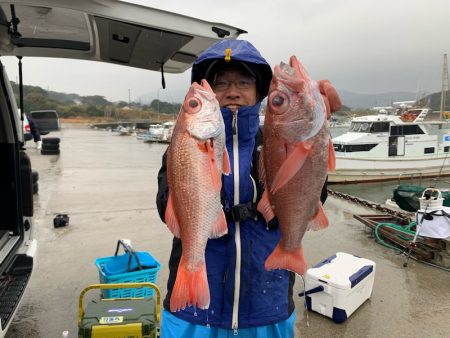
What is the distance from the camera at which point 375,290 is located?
4668 millimetres

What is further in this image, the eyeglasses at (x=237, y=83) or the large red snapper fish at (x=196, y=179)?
the eyeglasses at (x=237, y=83)

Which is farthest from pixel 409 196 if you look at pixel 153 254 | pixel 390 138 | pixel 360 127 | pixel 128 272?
pixel 390 138

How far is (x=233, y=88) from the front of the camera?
2.11 m

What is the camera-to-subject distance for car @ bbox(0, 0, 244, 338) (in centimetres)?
265

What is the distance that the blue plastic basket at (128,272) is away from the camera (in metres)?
3.61

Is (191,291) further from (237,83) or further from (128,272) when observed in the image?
(128,272)

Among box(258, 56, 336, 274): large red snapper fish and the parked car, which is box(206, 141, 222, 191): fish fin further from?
the parked car

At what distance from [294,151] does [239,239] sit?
2.34 ft

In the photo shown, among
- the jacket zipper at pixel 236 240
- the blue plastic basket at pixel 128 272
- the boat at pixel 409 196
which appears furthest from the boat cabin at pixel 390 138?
the jacket zipper at pixel 236 240

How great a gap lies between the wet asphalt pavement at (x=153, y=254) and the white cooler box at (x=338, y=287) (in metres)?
0.11

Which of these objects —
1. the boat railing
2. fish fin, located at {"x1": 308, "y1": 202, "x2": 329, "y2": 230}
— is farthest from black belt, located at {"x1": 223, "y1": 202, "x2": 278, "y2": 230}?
the boat railing

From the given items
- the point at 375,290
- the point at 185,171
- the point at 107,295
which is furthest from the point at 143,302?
the point at 375,290

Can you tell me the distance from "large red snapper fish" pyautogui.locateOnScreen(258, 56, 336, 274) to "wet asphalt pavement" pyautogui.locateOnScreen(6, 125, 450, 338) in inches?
98.2

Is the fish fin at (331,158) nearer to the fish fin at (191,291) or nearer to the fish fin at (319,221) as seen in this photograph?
the fish fin at (319,221)
